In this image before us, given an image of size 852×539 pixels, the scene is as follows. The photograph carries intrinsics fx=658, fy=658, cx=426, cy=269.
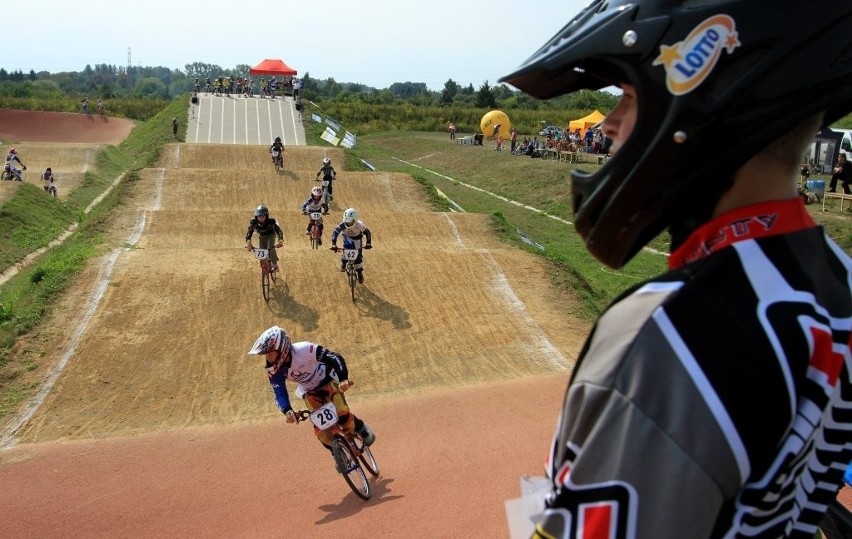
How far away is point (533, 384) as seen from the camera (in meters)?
11.1

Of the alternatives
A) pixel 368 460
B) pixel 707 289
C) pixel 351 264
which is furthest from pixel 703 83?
pixel 351 264

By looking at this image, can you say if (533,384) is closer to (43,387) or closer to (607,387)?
(43,387)

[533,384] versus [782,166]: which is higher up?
[782,166]

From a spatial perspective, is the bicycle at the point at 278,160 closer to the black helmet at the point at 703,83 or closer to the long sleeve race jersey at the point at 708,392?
the black helmet at the point at 703,83

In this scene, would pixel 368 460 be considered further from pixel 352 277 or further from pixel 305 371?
pixel 352 277

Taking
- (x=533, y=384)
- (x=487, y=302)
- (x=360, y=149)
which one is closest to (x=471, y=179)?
(x=360, y=149)

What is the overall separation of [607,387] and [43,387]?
12509 mm

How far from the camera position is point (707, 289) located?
1.22 meters

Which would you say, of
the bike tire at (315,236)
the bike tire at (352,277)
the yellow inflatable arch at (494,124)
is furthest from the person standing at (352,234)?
the yellow inflatable arch at (494,124)

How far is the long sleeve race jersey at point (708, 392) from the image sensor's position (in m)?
1.12

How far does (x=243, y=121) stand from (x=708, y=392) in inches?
1841

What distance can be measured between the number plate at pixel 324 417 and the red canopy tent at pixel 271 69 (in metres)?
48.5

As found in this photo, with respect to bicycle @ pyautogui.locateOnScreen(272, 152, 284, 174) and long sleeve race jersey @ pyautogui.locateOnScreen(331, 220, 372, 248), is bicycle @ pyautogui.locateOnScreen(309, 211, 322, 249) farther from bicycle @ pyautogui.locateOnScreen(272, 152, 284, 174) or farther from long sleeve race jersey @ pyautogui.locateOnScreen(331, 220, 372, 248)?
bicycle @ pyautogui.locateOnScreen(272, 152, 284, 174)

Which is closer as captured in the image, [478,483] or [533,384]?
[478,483]
